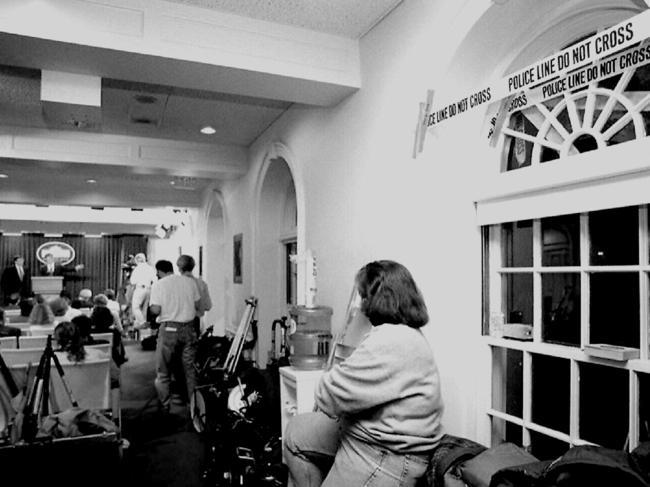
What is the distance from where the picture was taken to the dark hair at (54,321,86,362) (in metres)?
3.92

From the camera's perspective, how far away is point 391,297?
2.16 meters

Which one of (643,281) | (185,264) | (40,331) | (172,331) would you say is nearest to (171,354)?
(172,331)

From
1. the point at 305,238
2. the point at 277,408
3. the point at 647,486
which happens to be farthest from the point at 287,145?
the point at 647,486

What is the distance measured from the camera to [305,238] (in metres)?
4.35

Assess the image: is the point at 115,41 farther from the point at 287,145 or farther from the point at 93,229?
the point at 93,229

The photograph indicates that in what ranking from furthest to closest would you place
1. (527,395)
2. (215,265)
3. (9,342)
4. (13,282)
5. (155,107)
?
(13,282), (215,265), (9,342), (155,107), (527,395)

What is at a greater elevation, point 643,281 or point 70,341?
point 643,281

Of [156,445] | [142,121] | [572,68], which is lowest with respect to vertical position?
[156,445]

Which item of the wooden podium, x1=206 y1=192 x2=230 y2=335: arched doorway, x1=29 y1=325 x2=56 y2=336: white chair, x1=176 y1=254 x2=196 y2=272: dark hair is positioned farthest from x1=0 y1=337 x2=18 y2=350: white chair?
the wooden podium

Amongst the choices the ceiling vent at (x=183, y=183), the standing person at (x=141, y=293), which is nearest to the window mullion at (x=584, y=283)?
the ceiling vent at (x=183, y=183)

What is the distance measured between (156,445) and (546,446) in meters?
3.21

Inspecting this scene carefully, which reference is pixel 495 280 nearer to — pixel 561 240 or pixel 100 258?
pixel 561 240

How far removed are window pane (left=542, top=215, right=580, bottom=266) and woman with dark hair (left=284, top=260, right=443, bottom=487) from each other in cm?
59

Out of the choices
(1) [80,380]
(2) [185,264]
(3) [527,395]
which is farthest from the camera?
(2) [185,264]
